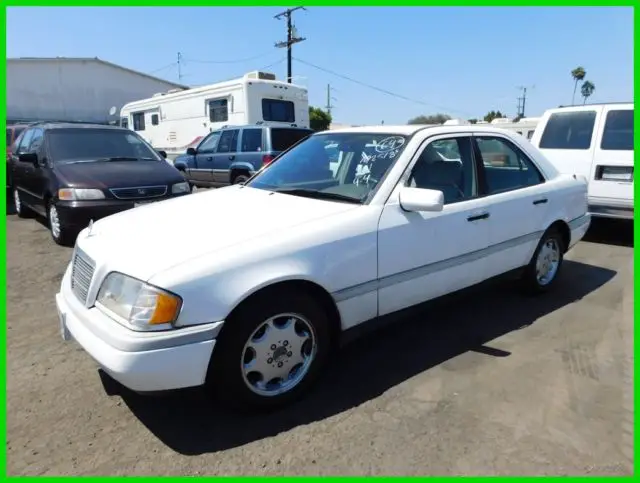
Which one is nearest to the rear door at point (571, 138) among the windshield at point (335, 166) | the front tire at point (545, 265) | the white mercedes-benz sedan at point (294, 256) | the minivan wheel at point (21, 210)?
the front tire at point (545, 265)

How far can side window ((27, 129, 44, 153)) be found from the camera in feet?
23.4

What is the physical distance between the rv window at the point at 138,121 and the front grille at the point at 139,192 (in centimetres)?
1363

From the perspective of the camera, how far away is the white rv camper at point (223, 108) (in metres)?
13.0

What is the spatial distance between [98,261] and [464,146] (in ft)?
9.16

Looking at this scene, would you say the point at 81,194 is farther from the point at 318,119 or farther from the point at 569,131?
the point at 318,119

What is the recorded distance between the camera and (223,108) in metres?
13.9

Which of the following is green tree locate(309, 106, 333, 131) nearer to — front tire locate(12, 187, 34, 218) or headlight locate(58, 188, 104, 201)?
front tire locate(12, 187, 34, 218)

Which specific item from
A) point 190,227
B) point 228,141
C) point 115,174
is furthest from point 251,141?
point 190,227

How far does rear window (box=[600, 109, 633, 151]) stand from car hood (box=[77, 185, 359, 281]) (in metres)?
5.28

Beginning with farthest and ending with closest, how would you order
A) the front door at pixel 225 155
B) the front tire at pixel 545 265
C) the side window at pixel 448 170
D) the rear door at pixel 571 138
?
the front door at pixel 225 155
the rear door at pixel 571 138
the front tire at pixel 545 265
the side window at pixel 448 170

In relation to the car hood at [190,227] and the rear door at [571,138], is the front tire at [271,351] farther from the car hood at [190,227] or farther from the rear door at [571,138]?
the rear door at [571,138]

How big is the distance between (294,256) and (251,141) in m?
8.07

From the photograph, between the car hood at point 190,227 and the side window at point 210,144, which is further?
the side window at point 210,144

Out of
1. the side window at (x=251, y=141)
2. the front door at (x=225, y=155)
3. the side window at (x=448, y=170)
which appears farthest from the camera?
the front door at (x=225, y=155)
